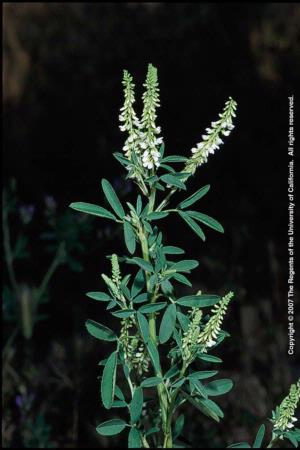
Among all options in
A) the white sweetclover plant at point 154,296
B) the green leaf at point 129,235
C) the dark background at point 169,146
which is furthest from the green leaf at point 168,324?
the dark background at point 169,146

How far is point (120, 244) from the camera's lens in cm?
296

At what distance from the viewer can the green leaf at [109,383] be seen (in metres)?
0.99

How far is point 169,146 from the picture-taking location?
10.4 feet

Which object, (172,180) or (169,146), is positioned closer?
(172,180)

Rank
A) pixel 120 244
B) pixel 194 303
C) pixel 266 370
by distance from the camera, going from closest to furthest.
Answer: pixel 194 303 < pixel 266 370 < pixel 120 244

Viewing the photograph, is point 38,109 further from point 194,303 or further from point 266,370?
point 194,303

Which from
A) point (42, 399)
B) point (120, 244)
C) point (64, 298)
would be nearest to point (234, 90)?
point (120, 244)

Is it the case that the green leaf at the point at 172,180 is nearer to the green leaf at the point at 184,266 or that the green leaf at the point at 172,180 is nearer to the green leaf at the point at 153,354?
the green leaf at the point at 184,266

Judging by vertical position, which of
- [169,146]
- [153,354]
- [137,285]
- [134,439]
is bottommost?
[134,439]

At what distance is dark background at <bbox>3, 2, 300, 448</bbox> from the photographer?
2566 millimetres

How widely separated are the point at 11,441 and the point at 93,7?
8.91ft

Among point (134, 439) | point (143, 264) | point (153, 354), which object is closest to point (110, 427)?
point (134, 439)

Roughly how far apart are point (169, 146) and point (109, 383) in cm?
225

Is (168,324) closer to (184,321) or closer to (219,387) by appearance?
(184,321)
